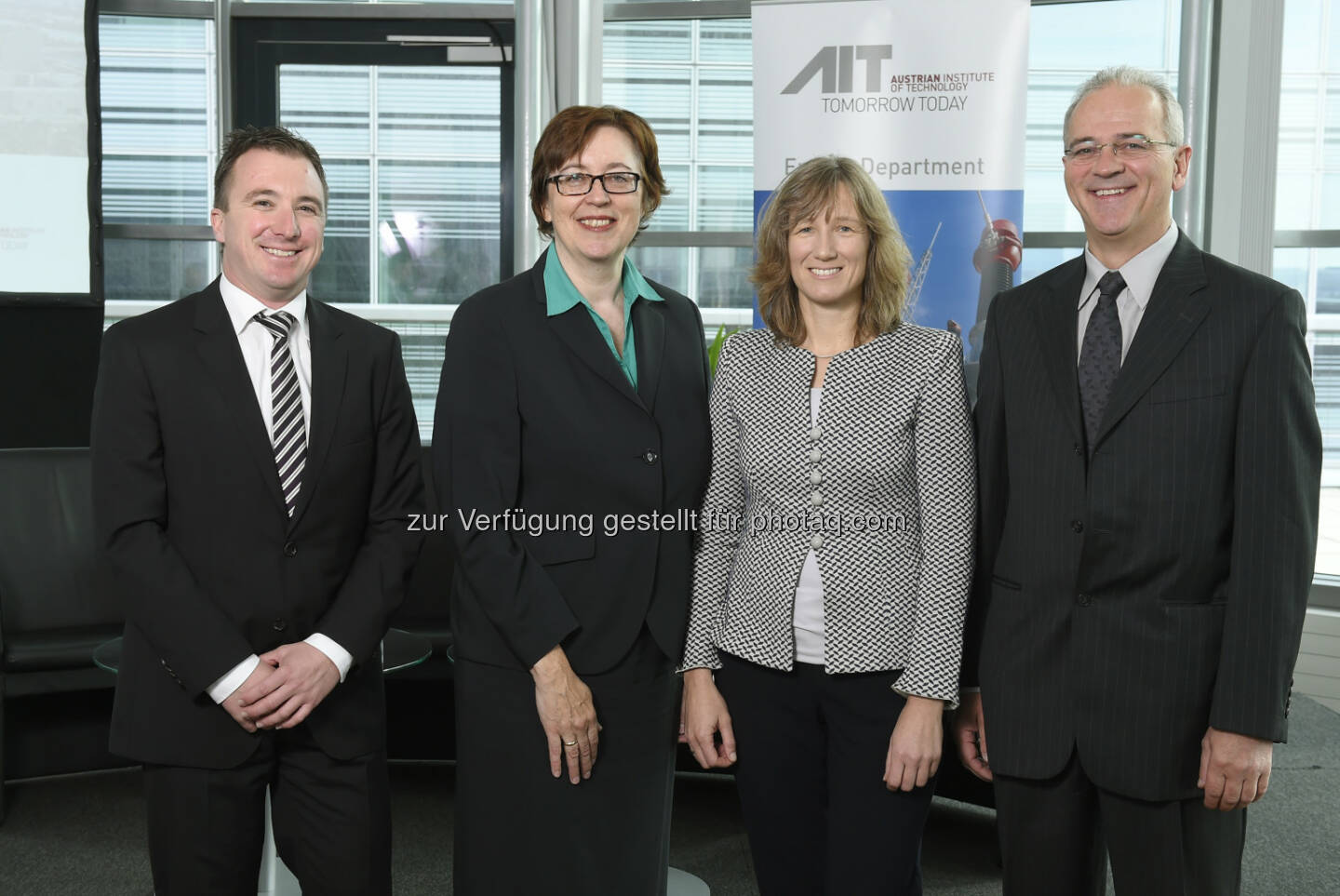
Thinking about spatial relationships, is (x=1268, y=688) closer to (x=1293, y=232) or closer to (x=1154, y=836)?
(x=1154, y=836)

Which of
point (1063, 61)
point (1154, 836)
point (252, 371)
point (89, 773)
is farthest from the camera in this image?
point (1063, 61)

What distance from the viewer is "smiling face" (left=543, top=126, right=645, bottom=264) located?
1918 mm

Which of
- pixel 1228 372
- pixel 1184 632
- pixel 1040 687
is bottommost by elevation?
pixel 1040 687

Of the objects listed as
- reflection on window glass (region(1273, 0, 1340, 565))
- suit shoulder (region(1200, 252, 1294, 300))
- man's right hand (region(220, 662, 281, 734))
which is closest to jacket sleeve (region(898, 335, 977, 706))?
suit shoulder (region(1200, 252, 1294, 300))

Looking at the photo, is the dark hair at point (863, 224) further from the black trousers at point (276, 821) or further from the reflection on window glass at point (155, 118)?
the reflection on window glass at point (155, 118)

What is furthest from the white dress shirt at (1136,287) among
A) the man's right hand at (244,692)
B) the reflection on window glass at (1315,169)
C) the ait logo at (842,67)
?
the reflection on window glass at (1315,169)

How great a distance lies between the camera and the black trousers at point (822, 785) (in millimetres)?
1794

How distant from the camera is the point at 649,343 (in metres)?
2.00

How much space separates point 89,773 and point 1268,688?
153 inches

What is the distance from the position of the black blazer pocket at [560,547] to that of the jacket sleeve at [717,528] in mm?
217

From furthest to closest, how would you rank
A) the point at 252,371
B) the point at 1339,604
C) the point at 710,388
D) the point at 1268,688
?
the point at 1339,604 → the point at 710,388 → the point at 252,371 → the point at 1268,688

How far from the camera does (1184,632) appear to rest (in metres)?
1.64

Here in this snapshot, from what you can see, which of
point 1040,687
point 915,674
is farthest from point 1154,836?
point 915,674

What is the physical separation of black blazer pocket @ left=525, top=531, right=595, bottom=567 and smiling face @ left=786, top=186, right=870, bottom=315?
1.88ft
